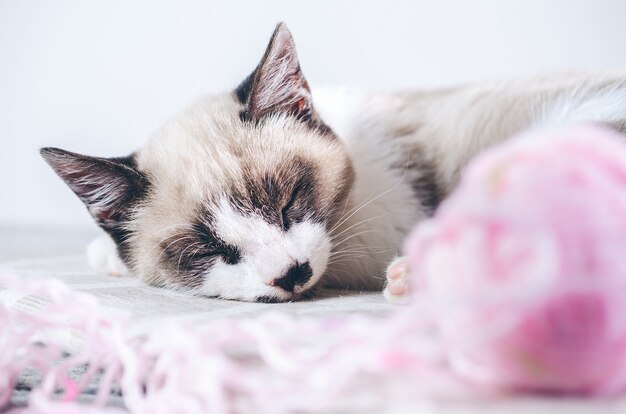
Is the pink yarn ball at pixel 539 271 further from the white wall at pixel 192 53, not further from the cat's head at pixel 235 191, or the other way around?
the white wall at pixel 192 53

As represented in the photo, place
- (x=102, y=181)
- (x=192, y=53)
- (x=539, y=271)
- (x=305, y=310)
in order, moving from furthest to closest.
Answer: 1. (x=192, y=53)
2. (x=102, y=181)
3. (x=305, y=310)
4. (x=539, y=271)

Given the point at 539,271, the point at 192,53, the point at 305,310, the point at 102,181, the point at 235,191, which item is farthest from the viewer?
the point at 192,53

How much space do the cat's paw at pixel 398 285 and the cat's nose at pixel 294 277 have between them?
0.14 meters

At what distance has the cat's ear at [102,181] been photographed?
113cm

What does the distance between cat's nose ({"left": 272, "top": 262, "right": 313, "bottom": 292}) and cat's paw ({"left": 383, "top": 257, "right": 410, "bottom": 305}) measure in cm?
14

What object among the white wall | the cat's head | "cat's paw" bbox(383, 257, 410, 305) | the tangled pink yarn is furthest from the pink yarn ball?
the white wall

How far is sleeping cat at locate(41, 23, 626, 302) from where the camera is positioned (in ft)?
3.45

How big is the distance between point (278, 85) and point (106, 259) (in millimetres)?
602

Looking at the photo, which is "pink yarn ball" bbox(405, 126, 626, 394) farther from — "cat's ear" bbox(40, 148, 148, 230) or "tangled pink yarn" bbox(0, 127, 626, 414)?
"cat's ear" bbox(40, 148, 148, 230)

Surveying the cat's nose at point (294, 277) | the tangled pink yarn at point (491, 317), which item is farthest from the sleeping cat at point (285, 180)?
the tangled pink yarn at point (491, 317)

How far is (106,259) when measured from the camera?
4.72ft

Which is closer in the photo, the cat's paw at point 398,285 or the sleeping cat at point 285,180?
the cat's paw at point 398,285

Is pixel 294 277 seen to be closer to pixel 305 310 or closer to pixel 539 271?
pixel 305 310

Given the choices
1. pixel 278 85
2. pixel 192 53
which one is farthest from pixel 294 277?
pixel 192 53
